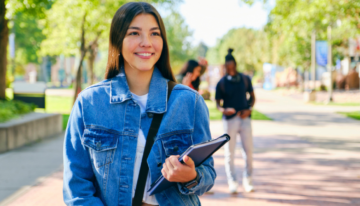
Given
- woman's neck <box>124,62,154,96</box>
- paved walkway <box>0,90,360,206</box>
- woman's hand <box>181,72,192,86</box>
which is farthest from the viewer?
woman's hand <box>181,72,192,86</box>

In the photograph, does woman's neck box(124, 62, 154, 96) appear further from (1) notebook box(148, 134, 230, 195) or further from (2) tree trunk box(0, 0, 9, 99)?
(2) tree trunk box(0, 0, 9, 99)

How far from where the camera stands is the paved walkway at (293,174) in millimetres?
5277

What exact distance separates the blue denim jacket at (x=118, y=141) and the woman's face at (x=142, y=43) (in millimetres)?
129

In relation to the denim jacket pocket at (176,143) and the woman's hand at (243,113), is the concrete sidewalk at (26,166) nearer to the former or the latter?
the woman's hand at (243,113)

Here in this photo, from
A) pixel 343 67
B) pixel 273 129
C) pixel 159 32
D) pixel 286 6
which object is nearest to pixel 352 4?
pixel 286 6

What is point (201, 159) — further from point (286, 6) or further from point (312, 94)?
point (312, 94)

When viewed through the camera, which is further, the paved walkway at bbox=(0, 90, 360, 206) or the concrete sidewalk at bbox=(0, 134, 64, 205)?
the concrete sidewalk at bbox=(0, 134, 64, 205)

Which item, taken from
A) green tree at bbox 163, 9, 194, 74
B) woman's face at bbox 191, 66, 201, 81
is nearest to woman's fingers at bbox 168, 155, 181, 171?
woman's face at bbox 191, 66, 201, 81

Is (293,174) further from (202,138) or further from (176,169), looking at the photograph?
(176,169)

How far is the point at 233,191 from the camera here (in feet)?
18.4

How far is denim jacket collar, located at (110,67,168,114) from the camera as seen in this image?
1771mm

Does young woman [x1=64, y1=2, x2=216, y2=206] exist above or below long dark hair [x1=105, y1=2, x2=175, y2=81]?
below

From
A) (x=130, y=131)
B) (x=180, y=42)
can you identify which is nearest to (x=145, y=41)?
(x=130, y=131)

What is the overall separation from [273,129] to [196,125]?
11.2 m
